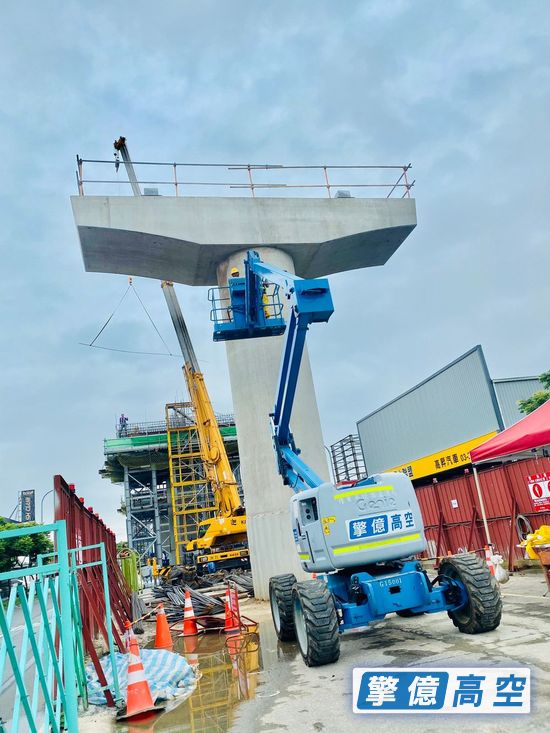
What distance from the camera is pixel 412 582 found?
272 inches

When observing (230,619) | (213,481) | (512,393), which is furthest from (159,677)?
(512,393)

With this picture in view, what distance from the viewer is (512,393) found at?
25250 mm

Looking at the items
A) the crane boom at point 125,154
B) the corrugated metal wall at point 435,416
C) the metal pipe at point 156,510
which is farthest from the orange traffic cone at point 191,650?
the metal pipe at point 156,510

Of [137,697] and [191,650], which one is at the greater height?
[137,697]

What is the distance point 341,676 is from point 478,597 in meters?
1.97

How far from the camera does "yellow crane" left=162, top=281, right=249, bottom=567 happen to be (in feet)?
77.2

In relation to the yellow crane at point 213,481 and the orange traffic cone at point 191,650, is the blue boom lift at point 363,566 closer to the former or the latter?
the orange traffic cone at point 191,650

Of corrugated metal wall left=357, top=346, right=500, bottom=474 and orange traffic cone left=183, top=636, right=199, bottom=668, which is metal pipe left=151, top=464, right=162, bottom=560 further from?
orange traffic cone left=183, top=636, right=199, bottom=668

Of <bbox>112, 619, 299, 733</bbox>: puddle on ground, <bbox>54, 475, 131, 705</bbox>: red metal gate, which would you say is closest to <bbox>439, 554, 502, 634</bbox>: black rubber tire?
<bbox>112, 619, 299, 733</bbox>: puddle on ground

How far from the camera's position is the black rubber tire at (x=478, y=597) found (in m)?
6.71

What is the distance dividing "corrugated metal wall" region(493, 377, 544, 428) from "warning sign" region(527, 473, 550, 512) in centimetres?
1311

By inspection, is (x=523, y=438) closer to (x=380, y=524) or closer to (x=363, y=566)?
(x=380, y=524)

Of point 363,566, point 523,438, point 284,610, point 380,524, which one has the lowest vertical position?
point 284,610

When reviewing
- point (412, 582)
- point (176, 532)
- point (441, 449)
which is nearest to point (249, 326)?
point (412, 582)
